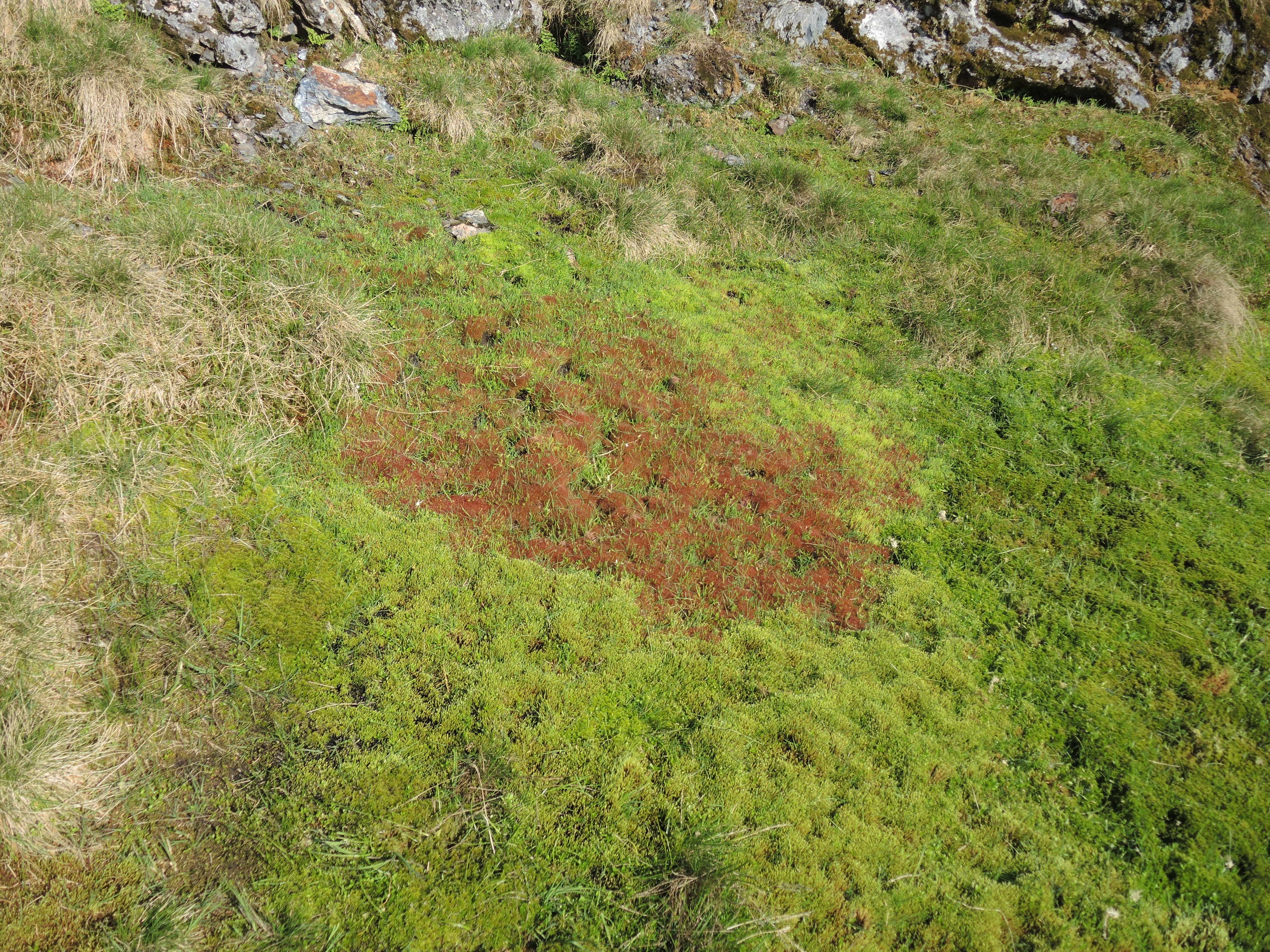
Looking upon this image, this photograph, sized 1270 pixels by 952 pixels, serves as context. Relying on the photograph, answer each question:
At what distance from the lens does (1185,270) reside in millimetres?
9031

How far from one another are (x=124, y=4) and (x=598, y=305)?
6499 millimetres

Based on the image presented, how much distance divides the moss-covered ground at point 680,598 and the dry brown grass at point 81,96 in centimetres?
60

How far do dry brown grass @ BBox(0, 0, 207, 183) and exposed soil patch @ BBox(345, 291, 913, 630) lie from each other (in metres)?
3.73

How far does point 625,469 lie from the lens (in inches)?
225

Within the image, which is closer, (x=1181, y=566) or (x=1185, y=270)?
(x=1181, y=566)

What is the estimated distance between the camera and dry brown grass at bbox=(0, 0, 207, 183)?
6.36 m

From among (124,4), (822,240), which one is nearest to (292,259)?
(124,4)

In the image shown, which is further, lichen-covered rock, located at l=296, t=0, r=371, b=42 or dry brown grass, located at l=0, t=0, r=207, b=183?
lichen-covered rock, located at l=296, t=0, r=371, b=42

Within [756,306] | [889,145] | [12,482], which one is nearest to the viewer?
[12,482]

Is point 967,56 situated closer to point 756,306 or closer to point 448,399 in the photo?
point 756,306

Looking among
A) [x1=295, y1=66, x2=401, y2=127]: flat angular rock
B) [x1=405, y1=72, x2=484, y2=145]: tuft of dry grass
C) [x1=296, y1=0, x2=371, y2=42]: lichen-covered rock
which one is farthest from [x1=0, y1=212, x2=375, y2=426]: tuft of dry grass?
[x1=296, y1=0, x2=371, y2=42]: lichen-covered rock

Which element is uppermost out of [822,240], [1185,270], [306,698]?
[1185,270]

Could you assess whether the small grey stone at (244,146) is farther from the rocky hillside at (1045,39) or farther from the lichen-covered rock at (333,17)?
the rocky hillside at (1045,39)

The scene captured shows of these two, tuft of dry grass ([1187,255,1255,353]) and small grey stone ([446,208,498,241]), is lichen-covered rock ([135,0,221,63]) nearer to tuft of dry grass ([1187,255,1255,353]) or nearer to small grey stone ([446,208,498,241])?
small grey stone ([446,208,498,241])
